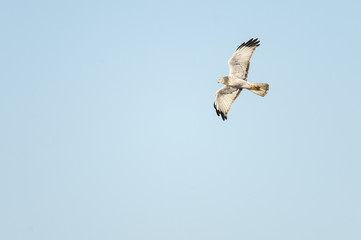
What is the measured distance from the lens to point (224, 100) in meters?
27.2

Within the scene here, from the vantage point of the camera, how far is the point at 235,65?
25188 mm

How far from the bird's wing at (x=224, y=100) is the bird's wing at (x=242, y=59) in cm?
182

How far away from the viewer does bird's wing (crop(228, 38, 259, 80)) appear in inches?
984

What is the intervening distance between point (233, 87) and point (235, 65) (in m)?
1.45

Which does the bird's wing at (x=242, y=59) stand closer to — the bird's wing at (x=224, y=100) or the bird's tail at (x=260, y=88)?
the bird's tail at (x=260, y=88)

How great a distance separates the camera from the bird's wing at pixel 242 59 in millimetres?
25000

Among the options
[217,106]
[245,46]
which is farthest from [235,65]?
[217,106]

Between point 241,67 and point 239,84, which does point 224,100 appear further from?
point 241,67

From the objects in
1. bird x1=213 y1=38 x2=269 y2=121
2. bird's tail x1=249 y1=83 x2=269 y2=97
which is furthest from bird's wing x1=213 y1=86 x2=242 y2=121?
bird's tail x1=249 y1=83 x2=269 y2=97

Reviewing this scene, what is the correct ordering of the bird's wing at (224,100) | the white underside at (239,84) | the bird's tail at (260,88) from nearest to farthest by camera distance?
the bird's tail at (260,88)
the white underside at (239,84)
the bird's wing at (224,100)

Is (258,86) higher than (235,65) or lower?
lower

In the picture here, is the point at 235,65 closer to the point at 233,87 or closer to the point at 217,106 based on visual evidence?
the point at 233,87

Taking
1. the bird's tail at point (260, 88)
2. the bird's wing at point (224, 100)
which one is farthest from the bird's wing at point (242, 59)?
the bird's wing at point (224, 100)

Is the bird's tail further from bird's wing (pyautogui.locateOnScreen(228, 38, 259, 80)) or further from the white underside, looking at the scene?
bird's wing (pyautogui.locateOnScreen(228, 38, 259, 80))
